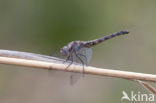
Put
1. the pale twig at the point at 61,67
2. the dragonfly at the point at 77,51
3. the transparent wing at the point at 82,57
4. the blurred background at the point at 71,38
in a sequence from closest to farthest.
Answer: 1. the pale twig at the point at 61,67
2. the transparent wing at the point at 82,57
3. the dragonfly at the point at 77,51
4. the blurred background at the point at 71,38

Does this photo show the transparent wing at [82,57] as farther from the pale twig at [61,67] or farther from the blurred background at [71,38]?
the blurred background at [71,38]

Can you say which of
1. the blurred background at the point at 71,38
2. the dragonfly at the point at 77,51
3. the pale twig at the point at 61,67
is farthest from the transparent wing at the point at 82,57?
the blurred background at the point at 71,38

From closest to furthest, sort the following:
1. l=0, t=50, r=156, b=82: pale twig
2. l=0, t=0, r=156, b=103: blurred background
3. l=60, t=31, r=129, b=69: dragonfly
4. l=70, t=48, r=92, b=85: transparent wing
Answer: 1. l=0, t=50, r=156, b=82: pale twig
2. l=70, t=48, r=92, b=85: transparent wing
3. l=60, t=31, r=129, b=69: dragonfly
4. l=0, t=0, r=156, b=103: blurred background

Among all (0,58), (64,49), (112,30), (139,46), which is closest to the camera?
(0,58)

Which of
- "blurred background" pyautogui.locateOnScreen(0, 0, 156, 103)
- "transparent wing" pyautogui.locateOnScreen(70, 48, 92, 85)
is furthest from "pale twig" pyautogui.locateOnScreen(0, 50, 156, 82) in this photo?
"blurred background" pyautogui.locateOnScreen(0, 0, 156, 103)

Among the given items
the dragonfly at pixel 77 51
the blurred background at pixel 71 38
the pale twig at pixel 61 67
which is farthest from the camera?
the blurred background at pixel 71 38

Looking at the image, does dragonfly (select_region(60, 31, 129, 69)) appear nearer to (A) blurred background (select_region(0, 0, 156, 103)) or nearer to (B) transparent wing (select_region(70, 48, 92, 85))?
(B) transparent wing (select_region(70, 48, 92, 85))

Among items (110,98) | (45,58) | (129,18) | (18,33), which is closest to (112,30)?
(129,18)

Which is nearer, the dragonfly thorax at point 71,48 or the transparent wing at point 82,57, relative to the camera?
the transparent wing at point 82,57

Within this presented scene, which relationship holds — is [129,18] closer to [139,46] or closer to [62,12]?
[139,46]
